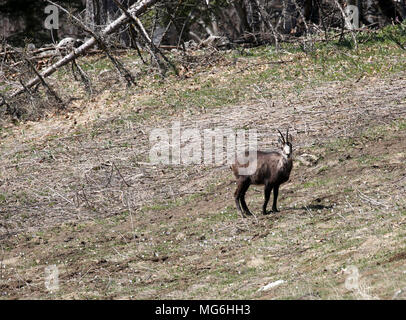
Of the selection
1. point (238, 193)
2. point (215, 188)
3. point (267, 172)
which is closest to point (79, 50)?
point (215, 188)

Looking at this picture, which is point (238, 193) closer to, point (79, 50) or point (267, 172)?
point (267, 172)

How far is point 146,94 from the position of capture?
18.5m

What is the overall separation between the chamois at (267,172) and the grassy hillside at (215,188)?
0.36 m

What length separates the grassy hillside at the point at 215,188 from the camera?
336 inches

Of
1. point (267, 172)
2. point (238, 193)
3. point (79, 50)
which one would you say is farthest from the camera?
point (79, 50)

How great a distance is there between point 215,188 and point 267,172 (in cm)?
228

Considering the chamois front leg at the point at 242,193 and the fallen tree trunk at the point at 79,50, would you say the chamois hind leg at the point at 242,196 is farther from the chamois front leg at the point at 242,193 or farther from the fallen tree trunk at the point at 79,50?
the fallen tree trunk at the point at 79,50

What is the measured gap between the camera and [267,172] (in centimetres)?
1056

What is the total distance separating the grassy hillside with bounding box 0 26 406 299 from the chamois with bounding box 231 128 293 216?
364 mm

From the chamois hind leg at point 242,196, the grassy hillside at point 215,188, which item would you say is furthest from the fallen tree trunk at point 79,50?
the chamois hind leg at point 242,196

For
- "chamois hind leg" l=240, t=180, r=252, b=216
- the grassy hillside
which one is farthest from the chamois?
the grassy hillside

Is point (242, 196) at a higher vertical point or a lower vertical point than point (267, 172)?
lower

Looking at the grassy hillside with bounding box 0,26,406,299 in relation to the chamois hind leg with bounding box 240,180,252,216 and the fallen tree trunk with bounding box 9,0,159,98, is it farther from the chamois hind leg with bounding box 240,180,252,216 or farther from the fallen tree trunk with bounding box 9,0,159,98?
the fallen tree trunk with bounding box 9,0,159,98

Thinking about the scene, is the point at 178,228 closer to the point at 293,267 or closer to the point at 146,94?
the point at 293,267
